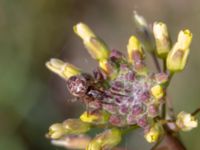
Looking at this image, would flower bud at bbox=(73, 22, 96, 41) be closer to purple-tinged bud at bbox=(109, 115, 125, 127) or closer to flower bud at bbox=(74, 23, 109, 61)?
flower bud at bbox=(74, 23, 109, 61)

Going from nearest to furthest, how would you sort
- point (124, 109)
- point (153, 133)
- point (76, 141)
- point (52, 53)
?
point (153, 133), point (124, 109), point (76, 141), point (52, 53)

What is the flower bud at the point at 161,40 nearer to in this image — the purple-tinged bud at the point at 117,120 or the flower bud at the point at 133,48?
the flower bud at the point at 133,48

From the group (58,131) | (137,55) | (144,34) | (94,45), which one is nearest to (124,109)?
(137,55)

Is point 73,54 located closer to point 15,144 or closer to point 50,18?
point 50,18

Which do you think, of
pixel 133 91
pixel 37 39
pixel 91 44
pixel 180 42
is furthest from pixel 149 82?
pixel 37 39

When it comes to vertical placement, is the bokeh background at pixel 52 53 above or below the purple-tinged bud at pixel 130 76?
above

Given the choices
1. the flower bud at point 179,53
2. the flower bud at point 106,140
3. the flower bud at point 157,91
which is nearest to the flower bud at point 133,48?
the flower bud at point 179,53

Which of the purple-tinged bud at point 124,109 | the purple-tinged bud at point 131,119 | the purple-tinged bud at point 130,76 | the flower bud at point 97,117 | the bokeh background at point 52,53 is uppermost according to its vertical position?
the bokeh background at point 52,53

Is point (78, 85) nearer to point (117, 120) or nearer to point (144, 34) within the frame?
point (117, 120)
